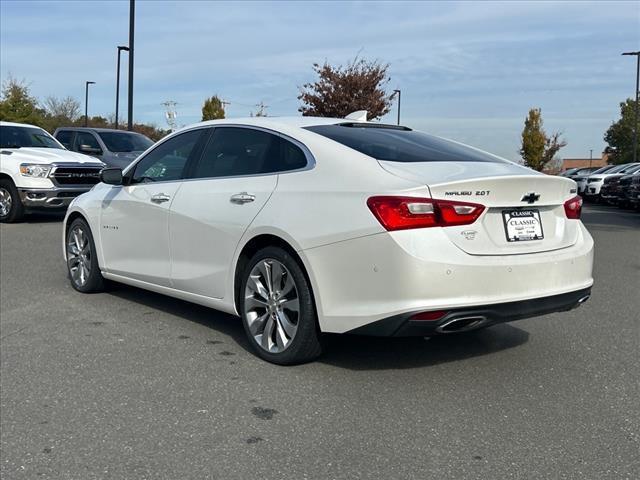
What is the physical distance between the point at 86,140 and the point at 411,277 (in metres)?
14.5

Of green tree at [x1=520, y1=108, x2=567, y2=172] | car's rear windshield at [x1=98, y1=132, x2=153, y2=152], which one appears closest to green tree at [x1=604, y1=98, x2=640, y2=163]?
green tree at [x1=520, y1=108, x2=567, y2=172]

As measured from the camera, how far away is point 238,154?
4938mm

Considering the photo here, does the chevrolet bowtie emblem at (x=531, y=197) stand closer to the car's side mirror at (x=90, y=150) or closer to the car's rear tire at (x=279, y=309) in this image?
the car's rear tire at (x=279, y=309)

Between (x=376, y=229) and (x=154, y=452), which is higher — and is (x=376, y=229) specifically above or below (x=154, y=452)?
above

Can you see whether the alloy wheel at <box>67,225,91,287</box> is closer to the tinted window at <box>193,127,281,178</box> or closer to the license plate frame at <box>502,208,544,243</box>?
the tinted window at <box>193,127,281,178</box>

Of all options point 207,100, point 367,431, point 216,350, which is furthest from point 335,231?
point 207,100

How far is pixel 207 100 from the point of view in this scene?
54094 mm

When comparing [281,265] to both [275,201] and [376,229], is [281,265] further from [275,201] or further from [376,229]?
[376,229]

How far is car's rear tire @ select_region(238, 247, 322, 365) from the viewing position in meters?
4.16

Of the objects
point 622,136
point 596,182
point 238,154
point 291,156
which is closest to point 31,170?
point 238,154

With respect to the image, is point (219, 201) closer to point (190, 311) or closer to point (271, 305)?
point (271, 305)

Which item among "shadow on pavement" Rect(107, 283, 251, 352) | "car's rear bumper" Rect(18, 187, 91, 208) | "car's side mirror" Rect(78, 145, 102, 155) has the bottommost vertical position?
"shadow on pavement" Rect(107, 283, 251, 352)

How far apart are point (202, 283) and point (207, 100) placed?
167 ft

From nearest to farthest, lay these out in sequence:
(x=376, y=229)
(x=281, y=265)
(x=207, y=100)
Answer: (x=376, y=229), (x=281, y=265), (x=207, y=100)
